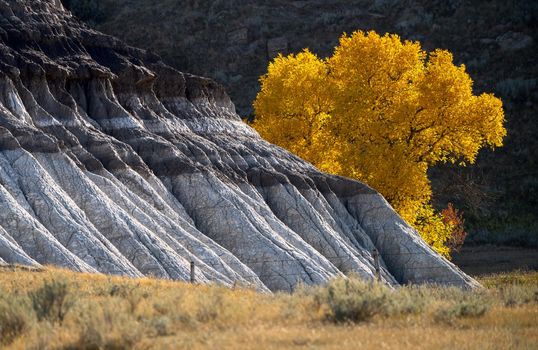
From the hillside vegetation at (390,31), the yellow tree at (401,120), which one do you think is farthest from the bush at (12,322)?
the hillside vegetation at (390,31)

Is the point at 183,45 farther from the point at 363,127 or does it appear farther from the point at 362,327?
the point at 362,327

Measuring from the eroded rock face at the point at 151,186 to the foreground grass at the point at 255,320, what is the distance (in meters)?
9.08

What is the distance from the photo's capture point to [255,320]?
1923 centimetres

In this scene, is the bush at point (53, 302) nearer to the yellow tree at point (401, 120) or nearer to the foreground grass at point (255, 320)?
the foreground grass at point (255, 320)

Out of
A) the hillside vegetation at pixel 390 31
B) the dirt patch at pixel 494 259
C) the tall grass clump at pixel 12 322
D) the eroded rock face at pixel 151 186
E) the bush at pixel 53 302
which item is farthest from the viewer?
the hillside vegetation at pixel 390 31

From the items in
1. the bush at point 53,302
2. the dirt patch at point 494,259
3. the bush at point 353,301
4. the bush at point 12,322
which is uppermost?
the dirt patch at point 494,259

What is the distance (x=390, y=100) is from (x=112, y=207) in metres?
20.2

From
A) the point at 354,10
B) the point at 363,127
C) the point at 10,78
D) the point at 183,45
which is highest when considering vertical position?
the point at 354,10

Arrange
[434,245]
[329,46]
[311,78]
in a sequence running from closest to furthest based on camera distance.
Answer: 1. [434,245]
2. [311,78]
3. [329,46]

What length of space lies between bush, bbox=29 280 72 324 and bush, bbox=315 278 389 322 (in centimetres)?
496

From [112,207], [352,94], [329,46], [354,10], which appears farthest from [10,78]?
[354,10]

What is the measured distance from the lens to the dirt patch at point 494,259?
182 ft

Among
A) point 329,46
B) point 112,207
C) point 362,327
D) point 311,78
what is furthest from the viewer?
point 329,46

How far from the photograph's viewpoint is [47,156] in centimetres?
3453
